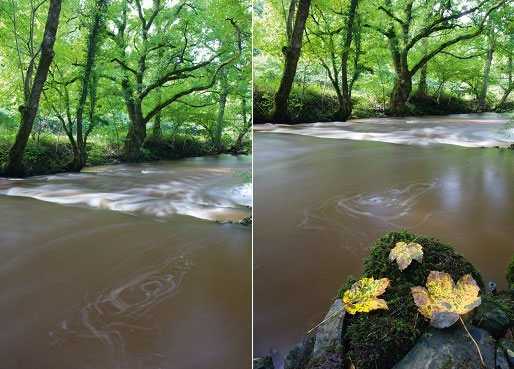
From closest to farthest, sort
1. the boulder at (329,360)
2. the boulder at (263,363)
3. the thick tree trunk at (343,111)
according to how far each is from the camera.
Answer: the boulder at (329,360) → the boulder at (263,363) → the thick tree trunk at (343,111)

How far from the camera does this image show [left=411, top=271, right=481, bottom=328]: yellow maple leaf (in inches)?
53.6

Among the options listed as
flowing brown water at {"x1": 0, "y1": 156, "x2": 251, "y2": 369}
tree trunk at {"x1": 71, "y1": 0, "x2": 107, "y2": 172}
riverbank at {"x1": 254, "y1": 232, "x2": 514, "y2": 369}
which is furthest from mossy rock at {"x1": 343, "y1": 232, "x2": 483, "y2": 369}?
tree trunk at {"x1": 71, "y1": 0, "x2": 107, "y2": 172}

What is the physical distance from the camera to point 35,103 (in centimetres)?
178

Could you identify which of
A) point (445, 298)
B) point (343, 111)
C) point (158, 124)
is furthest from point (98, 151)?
point (445, 298)

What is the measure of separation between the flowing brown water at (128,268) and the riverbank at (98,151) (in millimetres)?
36

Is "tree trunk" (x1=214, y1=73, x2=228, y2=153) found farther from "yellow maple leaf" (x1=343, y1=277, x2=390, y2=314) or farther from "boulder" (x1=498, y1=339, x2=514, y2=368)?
"boulder" (x1=498, y1=339, x2=514, y2=368)

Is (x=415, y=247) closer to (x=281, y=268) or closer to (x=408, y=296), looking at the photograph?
(x=408, y=296)

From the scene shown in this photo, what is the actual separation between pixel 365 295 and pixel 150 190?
3.06 ft

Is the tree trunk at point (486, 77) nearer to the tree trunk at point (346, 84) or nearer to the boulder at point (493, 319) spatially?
the tree trunk at point (346, 84)

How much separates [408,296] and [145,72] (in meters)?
1.33

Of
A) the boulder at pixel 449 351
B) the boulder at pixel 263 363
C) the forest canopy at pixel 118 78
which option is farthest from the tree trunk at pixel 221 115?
the boulder at pixel 449 351

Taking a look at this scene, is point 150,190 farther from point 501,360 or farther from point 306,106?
point 501,360

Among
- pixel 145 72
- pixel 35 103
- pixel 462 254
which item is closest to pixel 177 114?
pixel 145 72

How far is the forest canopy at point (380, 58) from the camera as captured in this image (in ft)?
5.65
